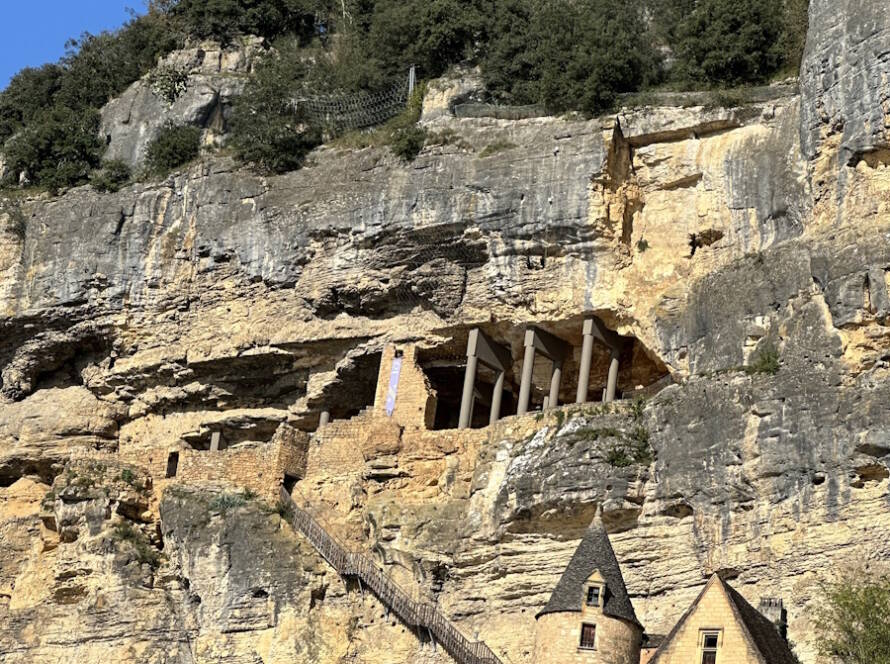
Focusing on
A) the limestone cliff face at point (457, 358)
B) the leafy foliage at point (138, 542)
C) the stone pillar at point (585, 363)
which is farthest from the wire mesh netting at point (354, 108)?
the leafy foliage at point (138, 542)

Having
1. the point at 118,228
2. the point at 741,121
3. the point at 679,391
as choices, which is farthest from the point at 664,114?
the point at 118,228

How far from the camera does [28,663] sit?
39.2 metres

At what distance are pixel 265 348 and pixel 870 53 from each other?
1583 cm

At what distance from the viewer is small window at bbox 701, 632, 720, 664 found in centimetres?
3034

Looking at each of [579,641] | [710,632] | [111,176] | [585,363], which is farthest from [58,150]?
[710,632]

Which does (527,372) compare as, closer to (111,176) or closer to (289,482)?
(289,482)

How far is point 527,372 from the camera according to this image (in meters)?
40.1

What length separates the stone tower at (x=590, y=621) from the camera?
3130cm

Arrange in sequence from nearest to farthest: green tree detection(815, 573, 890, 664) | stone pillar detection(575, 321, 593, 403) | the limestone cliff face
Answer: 1. green tree detection(815, 573, 890, 664)
2. the limestone cliff face
3. stone pillar detection(575, 321, 593, 403)

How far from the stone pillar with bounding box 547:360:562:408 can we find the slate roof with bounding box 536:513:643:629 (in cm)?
765

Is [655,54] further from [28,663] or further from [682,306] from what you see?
[28,663]

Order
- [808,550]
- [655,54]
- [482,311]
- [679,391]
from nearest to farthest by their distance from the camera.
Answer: [808,550], [679,391], [482,311], [655,54]

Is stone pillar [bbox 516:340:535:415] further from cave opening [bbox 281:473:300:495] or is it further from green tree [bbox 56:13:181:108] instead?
green tree [bbox 56:13:181:108]

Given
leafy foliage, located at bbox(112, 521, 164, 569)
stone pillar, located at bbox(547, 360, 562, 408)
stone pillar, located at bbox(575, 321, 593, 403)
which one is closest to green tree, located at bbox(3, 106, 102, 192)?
leafy foliage, located at bbox(112, 521, 164, 569)
